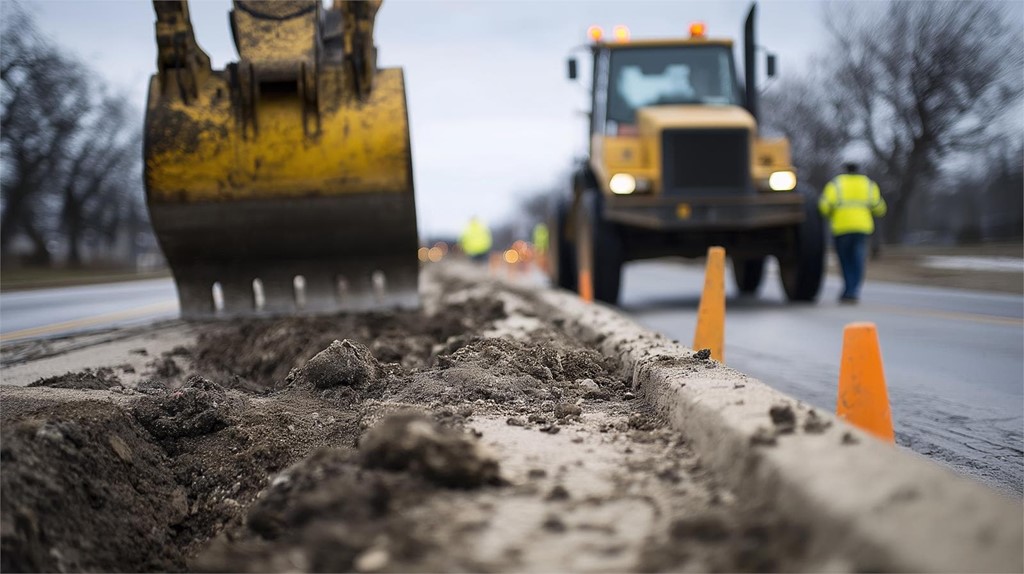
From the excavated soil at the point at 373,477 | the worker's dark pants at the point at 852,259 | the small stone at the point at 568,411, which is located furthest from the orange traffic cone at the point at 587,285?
the small stone at the point at 568,411

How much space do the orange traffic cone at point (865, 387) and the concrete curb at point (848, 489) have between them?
0.38 metres

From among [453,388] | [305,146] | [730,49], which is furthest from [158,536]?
[730,49]

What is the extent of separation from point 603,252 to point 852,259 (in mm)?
3538

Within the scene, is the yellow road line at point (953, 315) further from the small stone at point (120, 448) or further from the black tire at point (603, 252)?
the small stone at point (120, 448)

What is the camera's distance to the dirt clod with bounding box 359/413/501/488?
240cm

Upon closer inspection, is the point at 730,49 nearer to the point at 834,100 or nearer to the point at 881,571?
the point at 881,571

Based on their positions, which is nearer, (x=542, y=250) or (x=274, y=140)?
(x=274, y=140)

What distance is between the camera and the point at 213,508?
315 centimetres

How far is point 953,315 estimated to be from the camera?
9.54m

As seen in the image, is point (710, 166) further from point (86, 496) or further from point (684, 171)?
point (86, 496)

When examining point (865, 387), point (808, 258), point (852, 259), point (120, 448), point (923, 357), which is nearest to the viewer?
point (120, 448)

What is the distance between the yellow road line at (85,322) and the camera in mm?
8414

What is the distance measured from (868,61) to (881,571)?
28.3 m

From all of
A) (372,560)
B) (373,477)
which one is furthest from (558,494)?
(372,560)
